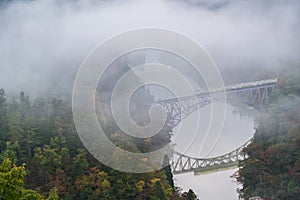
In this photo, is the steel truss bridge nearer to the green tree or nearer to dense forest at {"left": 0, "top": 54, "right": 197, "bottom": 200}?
dense forest at {"left": 0, "top": 54, "right": 197, "bottom": 200}

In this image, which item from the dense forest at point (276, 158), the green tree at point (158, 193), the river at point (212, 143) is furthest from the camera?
the river at point (212, 143)

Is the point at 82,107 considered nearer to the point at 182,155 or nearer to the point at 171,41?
the point at 182,155

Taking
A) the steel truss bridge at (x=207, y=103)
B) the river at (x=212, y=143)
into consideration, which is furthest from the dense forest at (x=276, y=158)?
the steel truss bridge at (x=207, y=103)

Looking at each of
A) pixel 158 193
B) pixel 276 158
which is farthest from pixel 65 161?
→ pixel 276 158

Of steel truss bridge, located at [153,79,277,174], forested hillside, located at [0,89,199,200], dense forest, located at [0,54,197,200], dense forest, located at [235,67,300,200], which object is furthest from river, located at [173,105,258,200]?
forested hillside, located at [0,89,199,200]

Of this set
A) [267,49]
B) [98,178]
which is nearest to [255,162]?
[98,178]

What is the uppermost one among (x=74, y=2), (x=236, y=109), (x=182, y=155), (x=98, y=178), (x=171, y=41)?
(x=74, y=2)

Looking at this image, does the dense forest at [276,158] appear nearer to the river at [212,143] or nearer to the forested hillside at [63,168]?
the forested hillside at [63,168]
